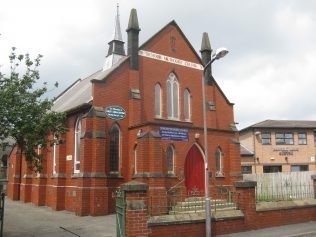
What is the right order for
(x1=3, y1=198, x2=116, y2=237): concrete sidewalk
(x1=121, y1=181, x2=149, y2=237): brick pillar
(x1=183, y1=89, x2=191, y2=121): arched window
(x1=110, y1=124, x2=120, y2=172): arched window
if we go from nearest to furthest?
(x1=121, y1=181, x2=149, y2=237): brick pillar < (x1=3, y1=198, x2=116, y2=237): concrete sidewalk < (x1=110, y1=124, x2=120, y2=172): arched window < (x1=183, y1=89, x2=191, y2=121): arched window

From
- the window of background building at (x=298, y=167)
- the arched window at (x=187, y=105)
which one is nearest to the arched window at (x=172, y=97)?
the arched window at (x=187, y=105)

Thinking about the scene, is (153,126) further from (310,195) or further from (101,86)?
(310,195)

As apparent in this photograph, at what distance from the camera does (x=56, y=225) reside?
624 inches

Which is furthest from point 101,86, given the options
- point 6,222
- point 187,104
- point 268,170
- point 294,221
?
point 268,170

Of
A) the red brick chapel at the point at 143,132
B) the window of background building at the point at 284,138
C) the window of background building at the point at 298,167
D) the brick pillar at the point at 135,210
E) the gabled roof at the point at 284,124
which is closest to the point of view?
the brick pillar at the point at 135,210

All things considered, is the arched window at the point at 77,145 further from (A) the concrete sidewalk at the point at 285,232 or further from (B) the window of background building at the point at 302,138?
(B) the window of background building at the point at 302,138

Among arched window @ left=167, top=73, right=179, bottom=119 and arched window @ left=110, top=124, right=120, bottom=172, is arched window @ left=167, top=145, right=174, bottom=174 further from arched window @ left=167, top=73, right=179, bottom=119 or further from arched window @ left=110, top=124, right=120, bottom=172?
arched window @ left=167, top=73, right=179, bottom=119

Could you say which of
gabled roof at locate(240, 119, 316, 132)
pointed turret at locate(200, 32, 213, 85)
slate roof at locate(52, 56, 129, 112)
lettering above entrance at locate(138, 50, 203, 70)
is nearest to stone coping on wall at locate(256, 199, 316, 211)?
slate roof at locate(52, 56, 129, 112)

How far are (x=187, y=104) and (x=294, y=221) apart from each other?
1065cm

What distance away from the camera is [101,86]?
1988cm

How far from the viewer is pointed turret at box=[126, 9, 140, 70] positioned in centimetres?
2131

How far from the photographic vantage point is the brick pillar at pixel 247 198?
43.5ft

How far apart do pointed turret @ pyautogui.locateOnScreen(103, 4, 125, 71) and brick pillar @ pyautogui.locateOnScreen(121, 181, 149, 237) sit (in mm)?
18979

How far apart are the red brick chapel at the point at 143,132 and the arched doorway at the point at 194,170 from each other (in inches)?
2.3
